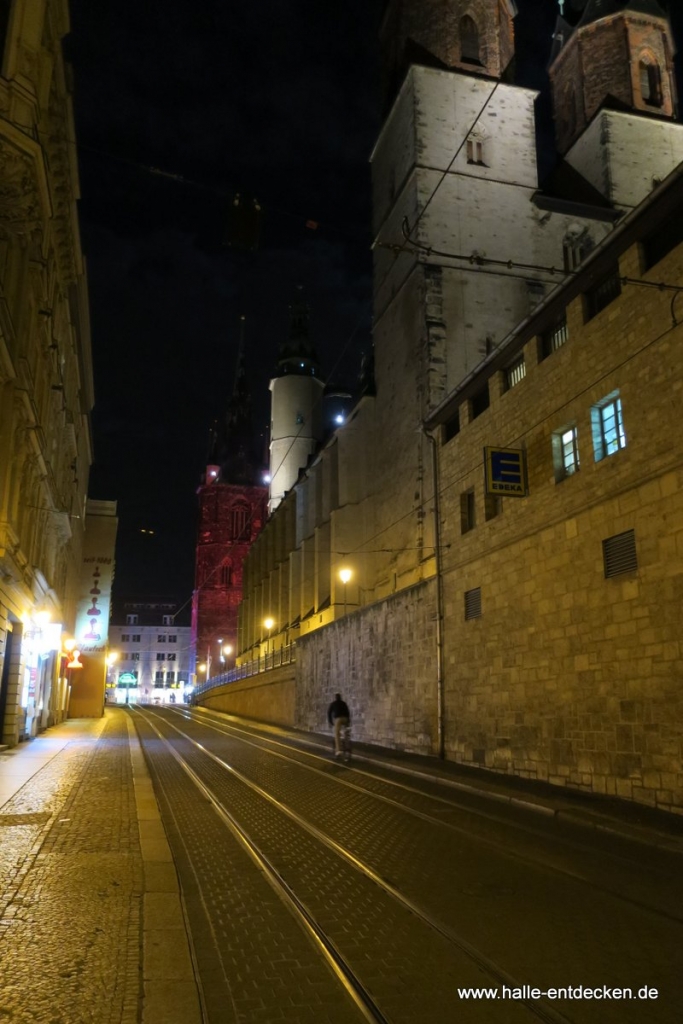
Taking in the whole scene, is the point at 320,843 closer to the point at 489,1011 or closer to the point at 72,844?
the point at 72,844

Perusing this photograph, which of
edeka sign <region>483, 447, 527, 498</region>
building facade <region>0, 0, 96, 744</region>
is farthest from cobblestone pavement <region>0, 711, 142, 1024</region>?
edeka sign <region>483, 447, 527, 498</region>

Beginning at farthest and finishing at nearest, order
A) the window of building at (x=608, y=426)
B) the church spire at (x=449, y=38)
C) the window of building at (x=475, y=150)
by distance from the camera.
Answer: the church spire at (x=449, y=38) < the window of building at (x=475, y=150) < the window of building at (x=608, y=426)

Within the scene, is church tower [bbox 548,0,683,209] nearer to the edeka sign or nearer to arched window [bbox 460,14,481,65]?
arched window [bbox 460,14,481,65]

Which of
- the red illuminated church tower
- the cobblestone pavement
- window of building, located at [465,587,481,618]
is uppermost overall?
the red illuminated church tower

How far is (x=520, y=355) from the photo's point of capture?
16078 millimetres

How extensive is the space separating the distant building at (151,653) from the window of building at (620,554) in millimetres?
94707

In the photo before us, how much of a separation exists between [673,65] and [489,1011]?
48.2 m

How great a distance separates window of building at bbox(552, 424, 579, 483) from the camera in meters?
13.6

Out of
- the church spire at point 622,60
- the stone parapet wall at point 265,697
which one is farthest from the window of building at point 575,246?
the stone parapet wall at point 265,697

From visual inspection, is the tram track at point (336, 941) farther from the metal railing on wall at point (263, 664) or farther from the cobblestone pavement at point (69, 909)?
the metal railing on wall at point (263, 664)

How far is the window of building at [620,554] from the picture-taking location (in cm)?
1155

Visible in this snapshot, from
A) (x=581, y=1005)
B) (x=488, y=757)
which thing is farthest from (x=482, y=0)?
(x=581, y=1005)

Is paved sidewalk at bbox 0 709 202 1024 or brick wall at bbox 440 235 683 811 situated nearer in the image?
paved sidewalk at bbox 0 709 202 1024

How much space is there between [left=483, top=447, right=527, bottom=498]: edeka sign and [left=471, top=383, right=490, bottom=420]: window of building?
10.1ft
